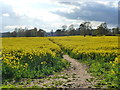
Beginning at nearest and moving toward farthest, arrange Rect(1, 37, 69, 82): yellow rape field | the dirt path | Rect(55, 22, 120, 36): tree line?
the dirt path < Rect(1, 37, 69, 82): yellow rape field < Rect(55, 22, 120, 36): tree line

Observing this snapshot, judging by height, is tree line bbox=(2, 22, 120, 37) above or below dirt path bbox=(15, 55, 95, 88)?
above

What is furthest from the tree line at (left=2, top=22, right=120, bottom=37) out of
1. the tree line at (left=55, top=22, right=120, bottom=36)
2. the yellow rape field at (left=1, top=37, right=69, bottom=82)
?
the yellow rape field at (left=1, top=37, right=69, bottom=82)

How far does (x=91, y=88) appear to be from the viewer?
691cm

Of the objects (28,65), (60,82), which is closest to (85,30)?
(28,65)

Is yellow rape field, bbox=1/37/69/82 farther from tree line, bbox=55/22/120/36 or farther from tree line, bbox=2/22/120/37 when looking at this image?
tree line, bbox=55/22/120/36

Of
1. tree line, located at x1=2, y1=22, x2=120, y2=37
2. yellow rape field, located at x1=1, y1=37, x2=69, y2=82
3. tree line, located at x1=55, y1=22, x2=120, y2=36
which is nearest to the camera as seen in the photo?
yellow rape field, located at x1=1, y1=37, x2=69, y2=82

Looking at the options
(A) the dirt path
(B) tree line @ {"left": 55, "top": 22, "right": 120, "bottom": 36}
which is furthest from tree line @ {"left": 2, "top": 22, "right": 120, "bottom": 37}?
(A) the dirt path

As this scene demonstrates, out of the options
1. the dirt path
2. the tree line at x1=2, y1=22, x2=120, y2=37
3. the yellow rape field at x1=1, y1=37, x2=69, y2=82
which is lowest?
the dirt path

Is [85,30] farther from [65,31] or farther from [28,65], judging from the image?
[28,65]

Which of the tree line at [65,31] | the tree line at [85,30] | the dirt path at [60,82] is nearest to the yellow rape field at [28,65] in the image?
the dirt path at [60,82]

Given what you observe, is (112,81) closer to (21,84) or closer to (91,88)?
(91,88)

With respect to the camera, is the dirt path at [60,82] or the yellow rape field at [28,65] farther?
the yellow rape field at [28,65]

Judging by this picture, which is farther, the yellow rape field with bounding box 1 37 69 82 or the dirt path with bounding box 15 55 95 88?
the yellow rape field with bounding box 1 37 69 82

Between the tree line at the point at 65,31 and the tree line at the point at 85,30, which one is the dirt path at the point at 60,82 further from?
the tree line at the point at 85,30
